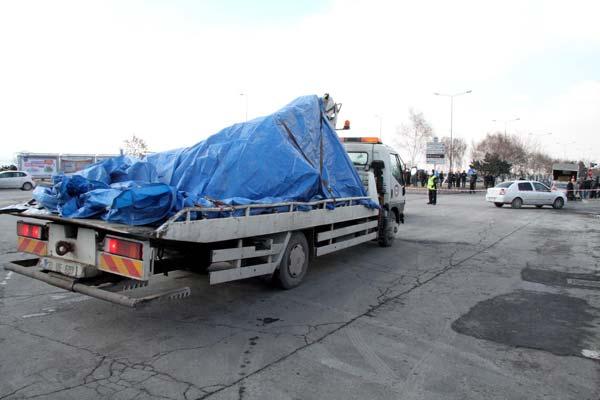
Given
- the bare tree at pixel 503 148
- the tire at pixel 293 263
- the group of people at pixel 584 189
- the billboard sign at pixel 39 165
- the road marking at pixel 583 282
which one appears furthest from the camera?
the bare tree at pixel 503 148

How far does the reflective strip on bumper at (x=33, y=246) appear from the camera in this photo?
5148mm

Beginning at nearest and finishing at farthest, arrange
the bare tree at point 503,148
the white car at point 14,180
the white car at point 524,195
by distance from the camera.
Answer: the white car at point 524,195 < the white car at point 14,180 < the bare tree at point 503,148

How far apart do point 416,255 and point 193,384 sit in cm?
707

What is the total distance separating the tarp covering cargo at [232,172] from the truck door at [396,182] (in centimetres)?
293

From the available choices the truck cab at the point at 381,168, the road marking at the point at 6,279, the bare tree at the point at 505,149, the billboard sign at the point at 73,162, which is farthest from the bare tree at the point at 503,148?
the road marking at the point at 6,279

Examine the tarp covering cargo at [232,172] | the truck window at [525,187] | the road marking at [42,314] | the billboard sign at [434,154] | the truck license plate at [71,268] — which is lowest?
the road marking at [42,314]

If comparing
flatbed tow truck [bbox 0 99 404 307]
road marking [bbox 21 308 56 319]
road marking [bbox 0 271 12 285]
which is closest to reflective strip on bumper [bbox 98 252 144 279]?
flatbed tow truck [bbox 0 99 404 307]

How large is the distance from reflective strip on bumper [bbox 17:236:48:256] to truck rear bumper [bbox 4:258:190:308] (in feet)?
0.62

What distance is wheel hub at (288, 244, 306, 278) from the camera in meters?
6.47

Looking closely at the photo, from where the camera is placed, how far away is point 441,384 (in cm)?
376

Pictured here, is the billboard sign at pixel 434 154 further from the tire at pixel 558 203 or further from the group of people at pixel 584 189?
the tire at pixel 558 203

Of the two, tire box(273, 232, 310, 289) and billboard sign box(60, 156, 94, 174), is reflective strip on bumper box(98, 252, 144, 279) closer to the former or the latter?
tire box(273, 232, 310, 289)

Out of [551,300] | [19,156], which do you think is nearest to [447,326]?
[551,300]

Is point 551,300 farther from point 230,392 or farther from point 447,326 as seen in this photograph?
point 230,392
